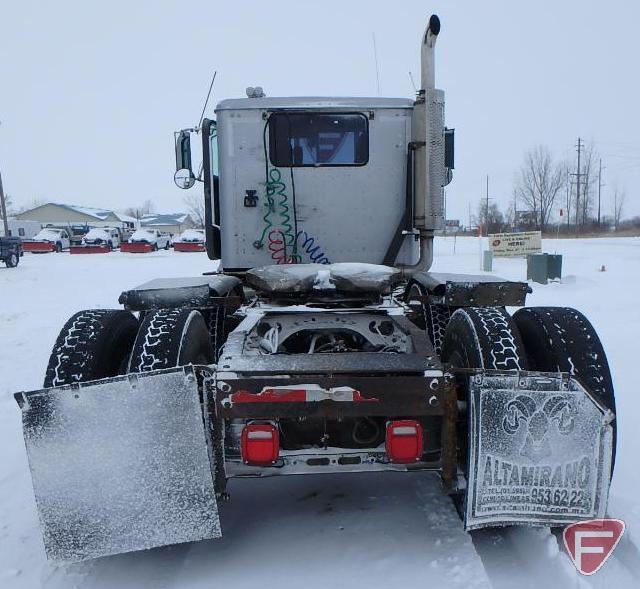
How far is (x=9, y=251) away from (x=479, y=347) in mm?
24626

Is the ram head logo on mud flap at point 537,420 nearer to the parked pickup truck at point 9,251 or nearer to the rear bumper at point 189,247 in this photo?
the parked pickup truck at point 9,251

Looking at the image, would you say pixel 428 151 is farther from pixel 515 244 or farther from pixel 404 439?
pixel 515 244

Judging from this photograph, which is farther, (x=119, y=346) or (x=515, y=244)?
(x=515, y=244)

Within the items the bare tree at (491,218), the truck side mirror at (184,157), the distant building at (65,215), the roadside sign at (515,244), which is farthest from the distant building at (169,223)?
the truck side mirror at (184,157)

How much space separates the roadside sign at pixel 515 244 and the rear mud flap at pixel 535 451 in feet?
64.6

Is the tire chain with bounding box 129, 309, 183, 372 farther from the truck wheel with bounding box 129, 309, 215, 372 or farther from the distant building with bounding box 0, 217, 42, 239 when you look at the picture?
the distant building with bounding box 0, 217, 42, 239

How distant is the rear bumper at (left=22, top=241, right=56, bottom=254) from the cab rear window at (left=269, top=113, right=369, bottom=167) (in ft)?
119

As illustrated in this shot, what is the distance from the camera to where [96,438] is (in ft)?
8.35

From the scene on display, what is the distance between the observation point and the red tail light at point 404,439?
2.67m

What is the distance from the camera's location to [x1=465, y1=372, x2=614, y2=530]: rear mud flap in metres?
2.60

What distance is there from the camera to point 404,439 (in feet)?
8.77

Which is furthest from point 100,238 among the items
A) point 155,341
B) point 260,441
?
point 260,441

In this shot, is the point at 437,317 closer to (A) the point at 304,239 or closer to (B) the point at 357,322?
(B) the point at 357,322

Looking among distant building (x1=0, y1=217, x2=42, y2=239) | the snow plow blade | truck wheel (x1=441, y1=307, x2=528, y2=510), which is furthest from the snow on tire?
distant building (x1=0, y1=217, x2=42, y2=239)
